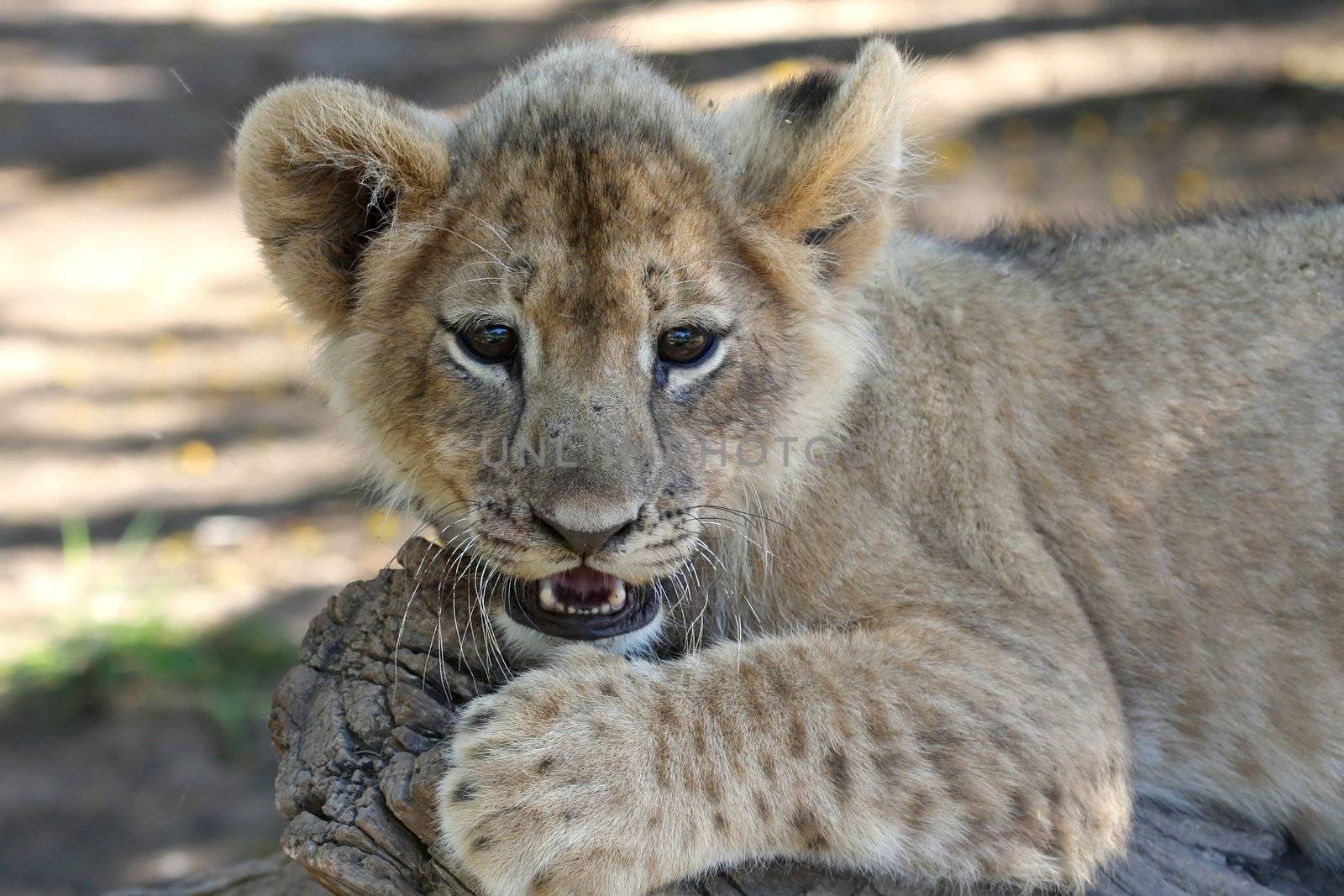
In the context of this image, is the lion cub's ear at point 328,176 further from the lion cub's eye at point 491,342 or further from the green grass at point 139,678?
the green grass at point 139,678

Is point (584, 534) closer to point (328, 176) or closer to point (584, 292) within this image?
point (584, 292)

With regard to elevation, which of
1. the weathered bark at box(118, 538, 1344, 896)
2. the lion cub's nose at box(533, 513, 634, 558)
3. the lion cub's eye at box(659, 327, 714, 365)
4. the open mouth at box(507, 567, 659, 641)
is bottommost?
the weathered bark at box(118, 538, 1344, 896)

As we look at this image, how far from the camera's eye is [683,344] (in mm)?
3887

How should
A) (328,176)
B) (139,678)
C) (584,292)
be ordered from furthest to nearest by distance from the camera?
(139,678)
(328,176)
(584,292)

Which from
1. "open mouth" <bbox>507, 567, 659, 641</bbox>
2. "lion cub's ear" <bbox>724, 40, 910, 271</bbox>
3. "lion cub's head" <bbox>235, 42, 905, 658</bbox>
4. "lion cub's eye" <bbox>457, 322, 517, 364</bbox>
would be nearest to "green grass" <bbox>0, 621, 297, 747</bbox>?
"lion cub's head" <bbox>235, 42, 905, 658</bbox>

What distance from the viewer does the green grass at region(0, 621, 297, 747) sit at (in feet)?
23.6

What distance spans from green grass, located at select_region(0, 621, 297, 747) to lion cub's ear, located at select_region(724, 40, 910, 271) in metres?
4.51

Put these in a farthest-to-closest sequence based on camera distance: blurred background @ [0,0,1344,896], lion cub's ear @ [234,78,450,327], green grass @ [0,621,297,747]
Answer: green grass @ [0,621,297,747]
blurred background @ [0,0,1344,896]
lion cub's ear @ [234,78,450,327]

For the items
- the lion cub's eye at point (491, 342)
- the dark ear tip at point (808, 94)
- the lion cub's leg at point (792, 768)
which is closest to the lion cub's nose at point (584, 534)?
the lion cub's leg at point (792, 768)

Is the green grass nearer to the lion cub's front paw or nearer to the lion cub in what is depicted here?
the lion cub

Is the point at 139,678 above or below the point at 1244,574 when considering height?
below

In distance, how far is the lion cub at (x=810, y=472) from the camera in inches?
143

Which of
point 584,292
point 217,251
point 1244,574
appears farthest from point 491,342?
point 217,251

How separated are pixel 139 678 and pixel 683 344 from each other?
15.6 feet
